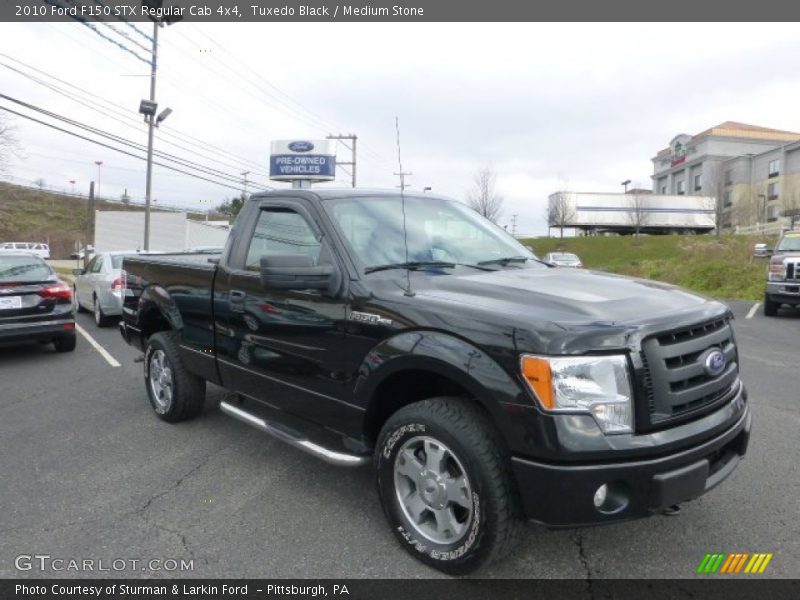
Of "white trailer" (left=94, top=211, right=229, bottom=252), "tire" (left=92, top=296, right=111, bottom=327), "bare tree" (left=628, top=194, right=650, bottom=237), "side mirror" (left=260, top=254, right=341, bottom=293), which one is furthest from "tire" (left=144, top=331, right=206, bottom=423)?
"bare tree" (left=628, top=194, right=650, bottom=237)

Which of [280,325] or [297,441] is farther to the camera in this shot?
[280,325]

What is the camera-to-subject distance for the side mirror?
3.24 metres

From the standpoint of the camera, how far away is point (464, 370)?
8.84ft

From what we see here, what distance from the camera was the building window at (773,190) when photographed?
66938 millimetres

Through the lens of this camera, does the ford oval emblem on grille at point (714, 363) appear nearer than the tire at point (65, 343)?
Yes

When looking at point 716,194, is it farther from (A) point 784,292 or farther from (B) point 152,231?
(A) point 784,292

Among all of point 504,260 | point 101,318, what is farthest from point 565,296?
point 101,318

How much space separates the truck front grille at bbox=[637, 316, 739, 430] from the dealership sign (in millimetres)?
41529

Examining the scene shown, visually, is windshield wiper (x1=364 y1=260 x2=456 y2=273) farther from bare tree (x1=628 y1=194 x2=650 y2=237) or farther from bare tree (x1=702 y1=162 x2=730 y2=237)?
bare tree (x1=628 y1=194 x2=650 y2=237)

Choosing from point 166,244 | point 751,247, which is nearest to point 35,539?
point 751,247

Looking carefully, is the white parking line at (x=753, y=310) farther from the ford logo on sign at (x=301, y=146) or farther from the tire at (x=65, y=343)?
the ford logo on sign at (x=301, y=146)

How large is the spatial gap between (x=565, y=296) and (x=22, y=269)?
7806mm

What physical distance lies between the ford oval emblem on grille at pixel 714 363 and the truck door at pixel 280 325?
181 centimetres

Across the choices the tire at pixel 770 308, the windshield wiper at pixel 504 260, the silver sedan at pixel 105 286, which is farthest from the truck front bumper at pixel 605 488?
the tire at pixel 770 308
